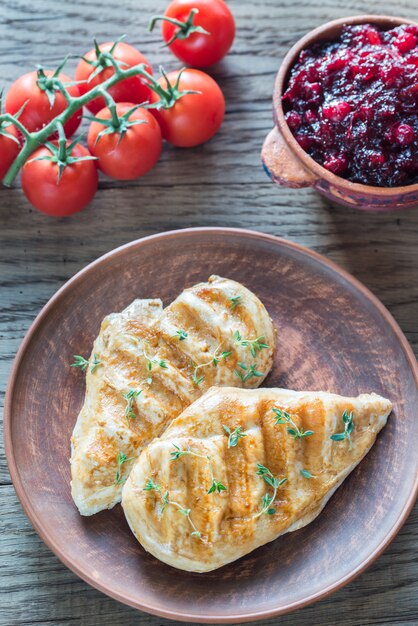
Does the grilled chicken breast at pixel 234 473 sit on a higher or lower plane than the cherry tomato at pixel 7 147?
lower

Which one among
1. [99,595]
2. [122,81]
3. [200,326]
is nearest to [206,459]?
[200,326]

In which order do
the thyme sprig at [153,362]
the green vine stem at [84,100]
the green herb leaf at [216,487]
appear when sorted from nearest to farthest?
the green herb leaf at [216,487] < the thyme sprig at [153,362] < the green vine stem at [84,100]

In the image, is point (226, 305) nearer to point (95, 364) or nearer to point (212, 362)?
point (212, 362)

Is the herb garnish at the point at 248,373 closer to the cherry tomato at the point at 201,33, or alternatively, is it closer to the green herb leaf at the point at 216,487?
the green herb leaf at the point at 216,487

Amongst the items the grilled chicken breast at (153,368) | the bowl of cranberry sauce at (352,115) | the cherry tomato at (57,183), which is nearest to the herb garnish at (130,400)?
the grilled chicken breast at (153,368)

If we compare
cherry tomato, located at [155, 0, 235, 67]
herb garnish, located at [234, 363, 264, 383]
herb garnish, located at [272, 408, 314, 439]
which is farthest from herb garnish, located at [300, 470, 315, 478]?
cherry tomato, located at [155, 0, 235, 67]

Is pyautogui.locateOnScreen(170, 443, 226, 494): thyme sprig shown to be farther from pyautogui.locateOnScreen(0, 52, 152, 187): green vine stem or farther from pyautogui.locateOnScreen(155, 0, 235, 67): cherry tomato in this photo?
pyautogui.locateOnScreen(155, 0, 235, 67): cherry tomato

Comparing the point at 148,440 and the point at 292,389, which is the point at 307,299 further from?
the point at 148,440
